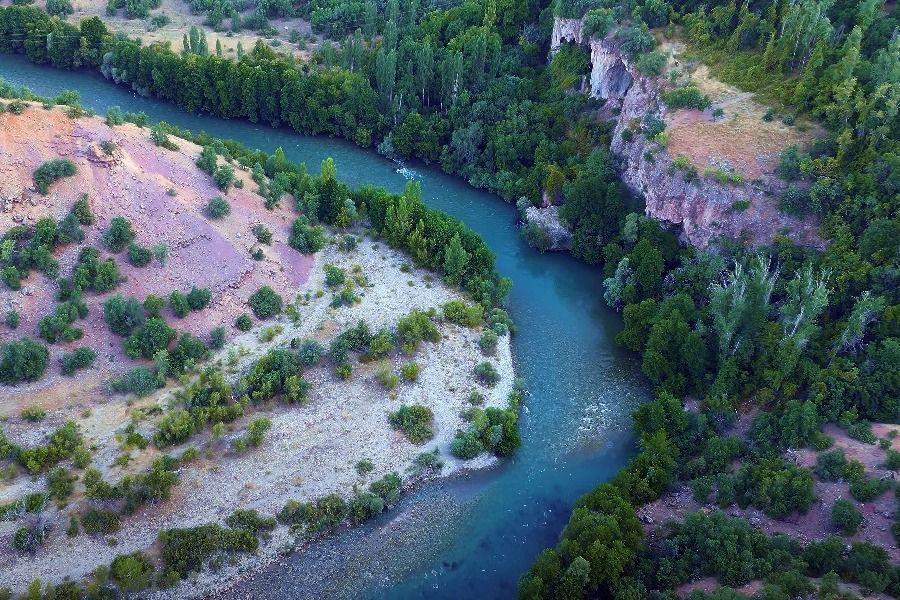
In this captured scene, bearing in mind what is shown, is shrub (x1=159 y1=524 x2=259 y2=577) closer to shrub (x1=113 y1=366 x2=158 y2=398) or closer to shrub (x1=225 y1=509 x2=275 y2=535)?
shrub (x1=225 y1=509 x2=275 y2=535)

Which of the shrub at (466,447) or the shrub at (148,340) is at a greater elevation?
the shrub at (148,340)

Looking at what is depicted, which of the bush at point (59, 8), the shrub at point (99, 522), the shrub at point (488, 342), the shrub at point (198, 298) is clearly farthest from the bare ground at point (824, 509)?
the bush at point (59, 8)

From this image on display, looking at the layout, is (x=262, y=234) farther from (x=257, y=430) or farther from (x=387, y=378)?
(x=257, y=430)

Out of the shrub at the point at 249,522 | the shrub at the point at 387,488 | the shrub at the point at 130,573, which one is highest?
the shrub at the point at 387,488

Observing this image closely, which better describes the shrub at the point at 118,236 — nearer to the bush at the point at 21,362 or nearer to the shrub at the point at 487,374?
the bush at the point at 21,362

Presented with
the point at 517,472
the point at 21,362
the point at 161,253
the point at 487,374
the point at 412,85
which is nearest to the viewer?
the point at 21,362

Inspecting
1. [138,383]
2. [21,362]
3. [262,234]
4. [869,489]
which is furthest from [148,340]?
[869,489]
